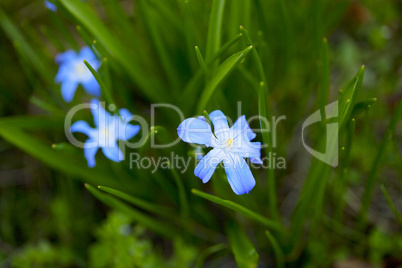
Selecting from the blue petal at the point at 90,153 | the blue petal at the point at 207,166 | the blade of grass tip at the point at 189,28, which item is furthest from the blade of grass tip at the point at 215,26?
the blue petal at the point at 90,153

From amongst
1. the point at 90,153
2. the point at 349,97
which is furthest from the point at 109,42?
the point at 349,97

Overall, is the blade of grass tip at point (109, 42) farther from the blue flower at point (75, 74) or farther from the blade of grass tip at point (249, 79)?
the blade of grass tip at point (249, 79)

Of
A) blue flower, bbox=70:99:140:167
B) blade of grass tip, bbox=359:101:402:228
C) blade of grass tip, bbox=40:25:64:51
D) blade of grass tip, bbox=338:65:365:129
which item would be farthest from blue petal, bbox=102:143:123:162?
blade of grass tip, bbox=359:101:402:228

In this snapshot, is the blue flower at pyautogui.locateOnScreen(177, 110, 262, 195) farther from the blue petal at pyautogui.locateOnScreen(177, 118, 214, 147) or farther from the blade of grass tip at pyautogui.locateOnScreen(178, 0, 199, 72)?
the blade of grass tip at pyautogui.locateOnScreen(178, 0, 199, 72)

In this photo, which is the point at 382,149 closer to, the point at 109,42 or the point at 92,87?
the point at 109,42

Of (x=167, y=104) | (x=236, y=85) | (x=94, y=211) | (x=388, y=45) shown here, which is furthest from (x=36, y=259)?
(x=388, y=45)

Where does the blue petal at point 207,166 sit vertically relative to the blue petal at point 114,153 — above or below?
below
